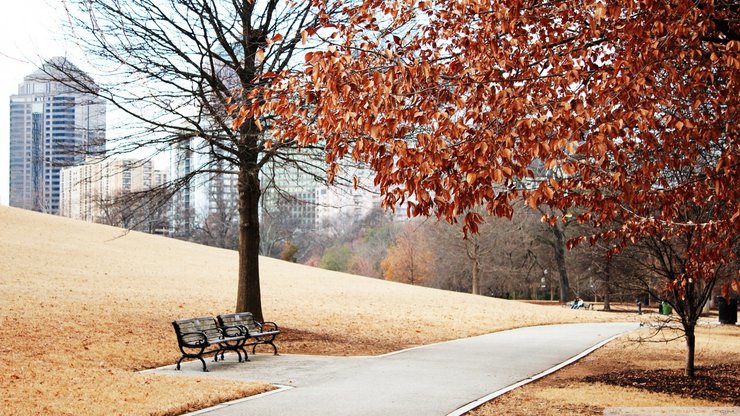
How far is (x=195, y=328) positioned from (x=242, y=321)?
1851 millimetres

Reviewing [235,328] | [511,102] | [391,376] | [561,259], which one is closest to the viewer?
[511,102]

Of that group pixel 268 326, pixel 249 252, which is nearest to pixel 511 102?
pixel 249 252

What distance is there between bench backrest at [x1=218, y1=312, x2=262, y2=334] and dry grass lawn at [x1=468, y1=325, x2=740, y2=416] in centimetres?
603

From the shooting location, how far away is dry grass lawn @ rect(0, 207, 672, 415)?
1047 centimetres

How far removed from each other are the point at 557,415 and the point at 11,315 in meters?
13.3

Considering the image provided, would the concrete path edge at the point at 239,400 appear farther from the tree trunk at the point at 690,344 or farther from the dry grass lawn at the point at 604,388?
the tree trunk at the point at 690,344

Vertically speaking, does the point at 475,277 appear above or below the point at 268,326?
below

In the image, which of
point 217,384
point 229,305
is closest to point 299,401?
point 217,384

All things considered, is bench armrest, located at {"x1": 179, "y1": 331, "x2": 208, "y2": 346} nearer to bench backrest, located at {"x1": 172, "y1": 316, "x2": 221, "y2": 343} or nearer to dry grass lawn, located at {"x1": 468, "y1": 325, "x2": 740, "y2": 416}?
bench backrest, located at {"x1": 172, "y1": 316, "x2": 221, "y2": 343}

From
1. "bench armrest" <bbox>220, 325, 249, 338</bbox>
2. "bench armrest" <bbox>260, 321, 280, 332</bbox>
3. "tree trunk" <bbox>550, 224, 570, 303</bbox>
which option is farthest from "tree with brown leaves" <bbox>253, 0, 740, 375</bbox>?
"tree trunk" <bbox>550, 224, 570, 303</bbox>

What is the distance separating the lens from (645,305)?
172 feet

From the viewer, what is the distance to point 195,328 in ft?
46.0

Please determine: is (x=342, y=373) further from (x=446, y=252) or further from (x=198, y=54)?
(x=446, y=252)

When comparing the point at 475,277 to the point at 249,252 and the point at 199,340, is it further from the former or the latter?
the point at 199,340
